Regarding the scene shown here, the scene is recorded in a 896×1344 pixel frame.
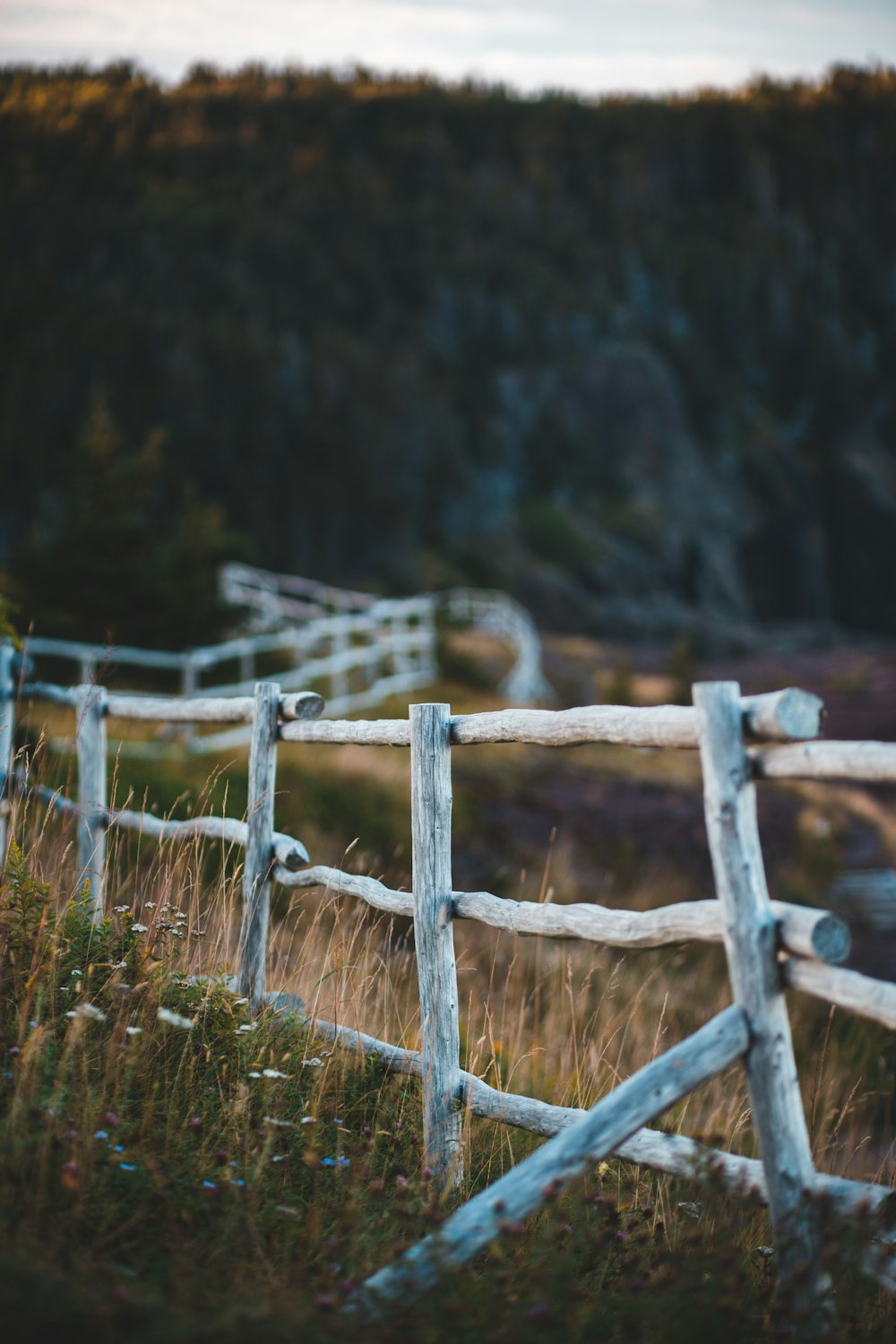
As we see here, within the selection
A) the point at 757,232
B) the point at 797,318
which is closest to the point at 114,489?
the point at 797,318

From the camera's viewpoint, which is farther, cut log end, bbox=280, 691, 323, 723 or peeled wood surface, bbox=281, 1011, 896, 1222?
cut log end, bbox=280, 691, 323, 723

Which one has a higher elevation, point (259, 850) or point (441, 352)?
point (441, 352)

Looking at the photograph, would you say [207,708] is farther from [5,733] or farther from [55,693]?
[55,693]

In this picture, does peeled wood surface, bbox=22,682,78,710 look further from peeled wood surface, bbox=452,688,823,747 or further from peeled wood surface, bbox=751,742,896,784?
peeled wood surface, bbox=751,742,896,784

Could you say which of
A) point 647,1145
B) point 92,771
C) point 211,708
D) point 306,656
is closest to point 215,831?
point 211,708

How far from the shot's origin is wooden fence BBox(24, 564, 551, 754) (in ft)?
34.2

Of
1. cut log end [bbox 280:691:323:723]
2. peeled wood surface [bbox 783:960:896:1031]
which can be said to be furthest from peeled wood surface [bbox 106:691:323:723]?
peeled wood surface [bbox 783:960:896:1031]

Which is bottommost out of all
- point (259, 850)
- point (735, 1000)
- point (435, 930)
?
A: point (735, 1000)

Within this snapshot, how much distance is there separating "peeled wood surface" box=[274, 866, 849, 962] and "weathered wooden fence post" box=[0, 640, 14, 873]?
1400 millimetres

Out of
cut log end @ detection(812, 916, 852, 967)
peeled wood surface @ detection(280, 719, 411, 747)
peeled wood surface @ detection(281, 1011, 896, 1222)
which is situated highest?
peeled wood surface @ detection(280, 719, 411, 747)

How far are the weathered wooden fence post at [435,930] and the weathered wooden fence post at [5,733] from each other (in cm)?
154

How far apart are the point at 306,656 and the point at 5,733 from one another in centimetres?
1137

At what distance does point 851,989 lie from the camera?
2.21 metres

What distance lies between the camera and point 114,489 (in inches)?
568
